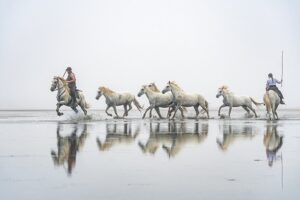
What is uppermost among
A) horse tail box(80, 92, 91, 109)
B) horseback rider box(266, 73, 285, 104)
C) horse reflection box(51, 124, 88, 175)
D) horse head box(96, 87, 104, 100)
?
horseback rider box(266, 73, 285, 104)

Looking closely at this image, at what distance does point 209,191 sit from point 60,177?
2.05 metres

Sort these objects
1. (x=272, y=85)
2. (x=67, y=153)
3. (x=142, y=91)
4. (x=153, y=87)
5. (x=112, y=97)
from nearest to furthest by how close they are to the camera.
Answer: (x=67, y=153), (x=272, y=85), (x=142, y=91), (x=112, y=97), (x=153, y=87)

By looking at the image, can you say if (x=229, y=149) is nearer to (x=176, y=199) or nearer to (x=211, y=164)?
(x=211, y=164)

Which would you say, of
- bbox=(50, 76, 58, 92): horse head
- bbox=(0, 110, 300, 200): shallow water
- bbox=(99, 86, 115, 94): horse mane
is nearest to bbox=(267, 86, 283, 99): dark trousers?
bbox=(99, 86, 115, 94): horse mane

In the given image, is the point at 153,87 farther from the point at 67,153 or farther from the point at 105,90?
the point at 67,153

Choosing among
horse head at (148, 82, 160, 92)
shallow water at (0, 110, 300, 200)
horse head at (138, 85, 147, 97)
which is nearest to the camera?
shallow water at (0, 110, 300, 200)

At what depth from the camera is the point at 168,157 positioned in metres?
9.66

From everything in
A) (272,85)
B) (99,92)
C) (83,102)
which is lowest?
(83,102)

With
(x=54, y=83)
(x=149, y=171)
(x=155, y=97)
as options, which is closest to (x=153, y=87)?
(x=155, y=97)

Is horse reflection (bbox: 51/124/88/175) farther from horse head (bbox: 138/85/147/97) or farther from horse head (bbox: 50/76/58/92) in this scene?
horse head (bbox: 138/85/147/97)

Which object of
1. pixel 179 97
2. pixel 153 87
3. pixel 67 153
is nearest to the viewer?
pixel 67 153

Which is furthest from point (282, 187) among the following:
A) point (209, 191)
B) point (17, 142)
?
point (17, 142)

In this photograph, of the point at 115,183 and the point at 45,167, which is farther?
the point at 45,167

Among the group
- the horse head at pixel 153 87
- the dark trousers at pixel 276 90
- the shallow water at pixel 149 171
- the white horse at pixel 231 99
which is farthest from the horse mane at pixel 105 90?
the shallow water at pixel 149 171
